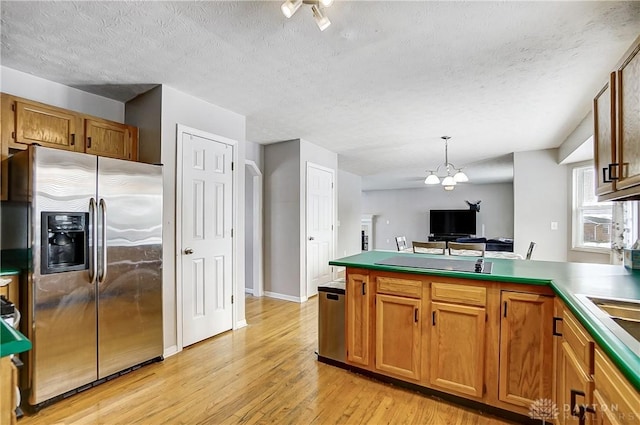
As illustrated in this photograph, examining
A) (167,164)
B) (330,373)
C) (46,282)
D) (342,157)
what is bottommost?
(330,373)

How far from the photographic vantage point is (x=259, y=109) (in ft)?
11.0

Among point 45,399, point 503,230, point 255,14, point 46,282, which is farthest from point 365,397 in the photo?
point 503,230

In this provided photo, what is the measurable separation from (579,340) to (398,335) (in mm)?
1133

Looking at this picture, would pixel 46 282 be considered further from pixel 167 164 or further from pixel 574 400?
pixel 574 400

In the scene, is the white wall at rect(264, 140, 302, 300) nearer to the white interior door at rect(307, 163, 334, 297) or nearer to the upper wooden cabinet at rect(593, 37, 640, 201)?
the white interior door at rect(307, 163, 334, 297)

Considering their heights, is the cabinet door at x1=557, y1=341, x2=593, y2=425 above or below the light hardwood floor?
above

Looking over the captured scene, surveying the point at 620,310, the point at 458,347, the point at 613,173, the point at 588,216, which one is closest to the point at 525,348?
the point at 458,347

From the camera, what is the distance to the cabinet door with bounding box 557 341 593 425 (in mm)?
1232

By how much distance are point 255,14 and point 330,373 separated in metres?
2.58

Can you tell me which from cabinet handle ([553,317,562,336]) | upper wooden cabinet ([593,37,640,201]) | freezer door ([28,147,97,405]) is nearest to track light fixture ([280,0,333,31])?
upper wooden cabinet ([593,37,640,201])

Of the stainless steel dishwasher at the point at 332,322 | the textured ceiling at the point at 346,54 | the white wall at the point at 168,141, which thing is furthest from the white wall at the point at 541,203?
the white wall at the point at 168,141

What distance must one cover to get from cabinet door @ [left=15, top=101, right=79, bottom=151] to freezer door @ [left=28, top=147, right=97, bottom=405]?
17.5 inches

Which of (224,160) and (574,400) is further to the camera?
(224,160)

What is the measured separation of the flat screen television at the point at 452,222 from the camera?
31.6 feet
